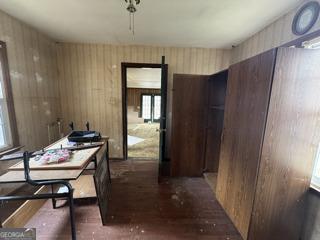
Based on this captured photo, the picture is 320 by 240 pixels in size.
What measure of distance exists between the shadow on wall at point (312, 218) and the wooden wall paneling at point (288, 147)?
5cm

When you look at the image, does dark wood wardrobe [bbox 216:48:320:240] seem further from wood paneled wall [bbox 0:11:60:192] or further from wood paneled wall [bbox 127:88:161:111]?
wood paneled wall [bbox 127:88:161:111]

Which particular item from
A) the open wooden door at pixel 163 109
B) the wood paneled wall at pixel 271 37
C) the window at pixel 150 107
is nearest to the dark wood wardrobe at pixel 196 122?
the open wooden door at pixel 163 109

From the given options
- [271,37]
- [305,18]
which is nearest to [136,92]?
[271,37]

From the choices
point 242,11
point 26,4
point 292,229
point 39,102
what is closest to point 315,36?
point 242,11

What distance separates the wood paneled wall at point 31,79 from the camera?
2.09m

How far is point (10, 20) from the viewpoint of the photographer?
6.67ft

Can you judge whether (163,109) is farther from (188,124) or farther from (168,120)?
(168,120)

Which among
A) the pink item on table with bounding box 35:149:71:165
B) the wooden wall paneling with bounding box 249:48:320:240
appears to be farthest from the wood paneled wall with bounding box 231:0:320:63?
Result: the pink item on table with bounding box 35:149:71:165

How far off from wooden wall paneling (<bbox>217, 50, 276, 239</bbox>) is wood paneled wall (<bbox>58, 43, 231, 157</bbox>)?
165 cm

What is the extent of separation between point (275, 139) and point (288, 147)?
0.46 ft

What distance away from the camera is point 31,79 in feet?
7.95

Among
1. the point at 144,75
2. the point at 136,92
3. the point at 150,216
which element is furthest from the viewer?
the point at 136,92

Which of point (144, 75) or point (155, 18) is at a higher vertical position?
point (155, 18)

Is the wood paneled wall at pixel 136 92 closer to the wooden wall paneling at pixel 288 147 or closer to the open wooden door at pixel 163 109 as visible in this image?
the open wooden door at pixel 163 109
